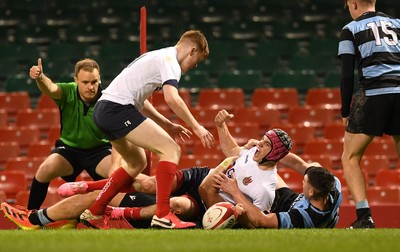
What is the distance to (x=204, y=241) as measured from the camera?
5.61 m

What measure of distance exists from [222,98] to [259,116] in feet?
2.39

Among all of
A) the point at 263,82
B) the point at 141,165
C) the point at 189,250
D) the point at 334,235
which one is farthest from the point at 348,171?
the point at 263,82

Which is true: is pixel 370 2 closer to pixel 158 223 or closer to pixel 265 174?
pixel 265 174

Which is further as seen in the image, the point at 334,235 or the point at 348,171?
the point at 348,171

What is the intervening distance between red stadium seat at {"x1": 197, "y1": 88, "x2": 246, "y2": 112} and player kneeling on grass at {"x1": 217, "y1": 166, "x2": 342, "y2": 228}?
635cm

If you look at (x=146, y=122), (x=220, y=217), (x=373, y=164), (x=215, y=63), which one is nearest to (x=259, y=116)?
(x=373, y=164)

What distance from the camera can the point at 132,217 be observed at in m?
7.36

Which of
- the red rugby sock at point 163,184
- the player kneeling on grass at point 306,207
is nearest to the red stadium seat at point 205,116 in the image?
the player kneeling on grass at point 306,207

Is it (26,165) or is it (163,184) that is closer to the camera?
(163,184)

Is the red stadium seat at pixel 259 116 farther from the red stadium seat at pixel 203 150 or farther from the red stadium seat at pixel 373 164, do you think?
the red stadium seat at pixel 373 164

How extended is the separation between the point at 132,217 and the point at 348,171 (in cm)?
176

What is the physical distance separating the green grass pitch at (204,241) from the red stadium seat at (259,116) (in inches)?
261

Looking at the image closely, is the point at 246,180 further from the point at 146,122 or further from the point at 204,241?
the point at 204,241

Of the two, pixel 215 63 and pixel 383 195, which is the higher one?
pixel 215 63
